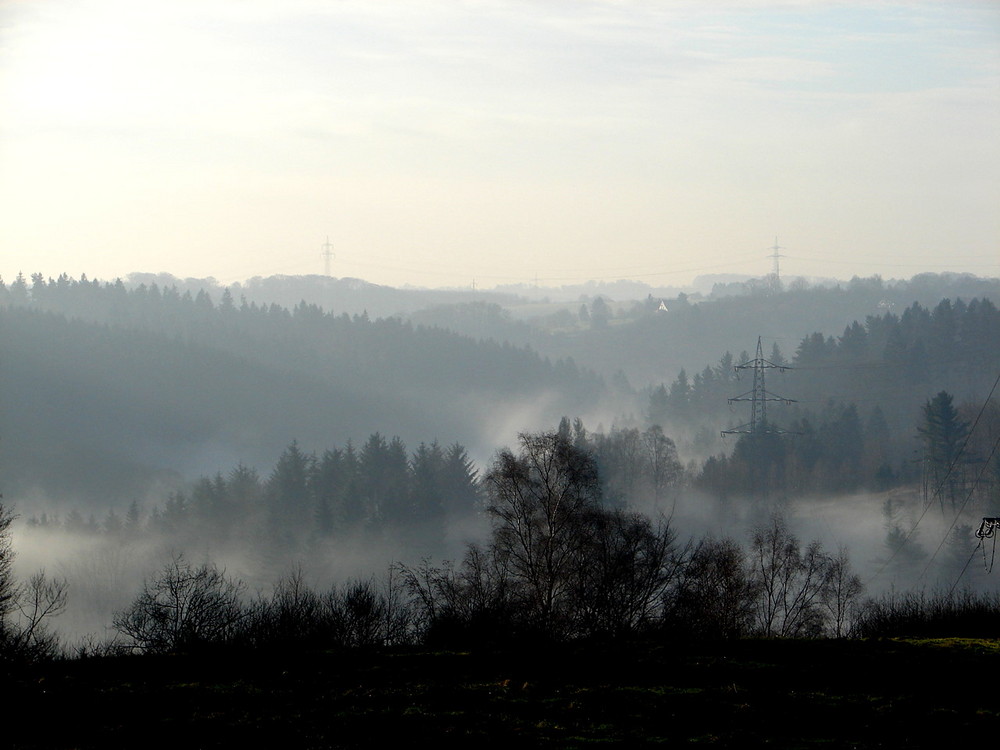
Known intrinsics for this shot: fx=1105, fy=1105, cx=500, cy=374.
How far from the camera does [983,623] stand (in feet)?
115

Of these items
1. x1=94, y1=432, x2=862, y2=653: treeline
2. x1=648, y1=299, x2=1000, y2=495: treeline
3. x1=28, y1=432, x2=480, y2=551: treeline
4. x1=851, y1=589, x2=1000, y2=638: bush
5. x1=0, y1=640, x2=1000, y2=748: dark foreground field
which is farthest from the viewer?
x1=648, y1=299, x2=1000, y2=495: treeline

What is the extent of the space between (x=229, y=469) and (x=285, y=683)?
161 metres

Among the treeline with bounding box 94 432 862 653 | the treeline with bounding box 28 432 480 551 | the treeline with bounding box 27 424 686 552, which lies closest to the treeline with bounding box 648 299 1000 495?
the treeline with bounding box 27 424 686 552

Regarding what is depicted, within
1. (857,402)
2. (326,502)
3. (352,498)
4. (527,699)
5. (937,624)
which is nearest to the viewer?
(527,699)

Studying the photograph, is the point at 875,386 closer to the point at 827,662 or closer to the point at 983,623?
the point at 983,623

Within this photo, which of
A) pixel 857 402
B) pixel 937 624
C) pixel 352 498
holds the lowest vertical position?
pixel 352 498

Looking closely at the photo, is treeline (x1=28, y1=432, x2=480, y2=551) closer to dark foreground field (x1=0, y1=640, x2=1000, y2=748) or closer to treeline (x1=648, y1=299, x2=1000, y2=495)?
treeline (x1=648, y1=299, x2=1000, y2=495)

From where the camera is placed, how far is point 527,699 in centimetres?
2158

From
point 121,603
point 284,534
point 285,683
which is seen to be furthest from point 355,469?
point 285,683

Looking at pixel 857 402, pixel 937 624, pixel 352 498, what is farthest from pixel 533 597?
pixel 857 402

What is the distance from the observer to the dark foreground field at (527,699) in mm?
19344

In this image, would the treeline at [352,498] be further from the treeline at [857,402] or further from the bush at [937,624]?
the bush at [937,624]

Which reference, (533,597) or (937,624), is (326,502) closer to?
(533,597)

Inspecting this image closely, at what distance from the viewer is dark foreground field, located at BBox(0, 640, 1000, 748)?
19344mm
